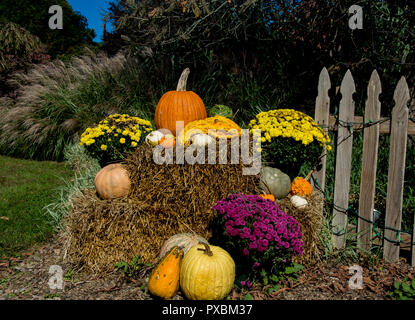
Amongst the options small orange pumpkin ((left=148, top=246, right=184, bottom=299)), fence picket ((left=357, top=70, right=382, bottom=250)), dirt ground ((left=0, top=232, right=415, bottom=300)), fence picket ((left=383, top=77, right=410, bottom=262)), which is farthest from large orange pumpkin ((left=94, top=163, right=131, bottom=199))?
fence picket ((left=383, top=77, right=410, bottom=262))

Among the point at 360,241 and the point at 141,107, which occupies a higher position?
the point at 141,107

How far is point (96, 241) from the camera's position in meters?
2.85

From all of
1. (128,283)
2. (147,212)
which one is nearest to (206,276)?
(128,283)

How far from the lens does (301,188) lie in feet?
10.7

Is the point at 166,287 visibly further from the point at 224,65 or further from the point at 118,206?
the point at 224,65

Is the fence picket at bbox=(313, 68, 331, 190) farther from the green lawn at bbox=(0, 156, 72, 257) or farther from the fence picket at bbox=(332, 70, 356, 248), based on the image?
the green lawn at bbox=(0, 156, 72, 257)

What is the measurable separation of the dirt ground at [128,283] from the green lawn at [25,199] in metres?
0.37

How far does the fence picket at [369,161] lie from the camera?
2933 millimetres

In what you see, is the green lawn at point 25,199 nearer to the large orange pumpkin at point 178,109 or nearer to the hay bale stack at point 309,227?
the large orange pumpkin at point 178,109

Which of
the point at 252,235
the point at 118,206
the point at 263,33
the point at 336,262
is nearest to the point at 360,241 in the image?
the point at 336,262

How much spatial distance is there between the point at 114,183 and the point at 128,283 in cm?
89

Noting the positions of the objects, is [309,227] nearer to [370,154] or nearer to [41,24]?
[370,154]

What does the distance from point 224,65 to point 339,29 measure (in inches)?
85.1

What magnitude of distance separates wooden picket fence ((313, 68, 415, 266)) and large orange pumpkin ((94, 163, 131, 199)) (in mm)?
1997
